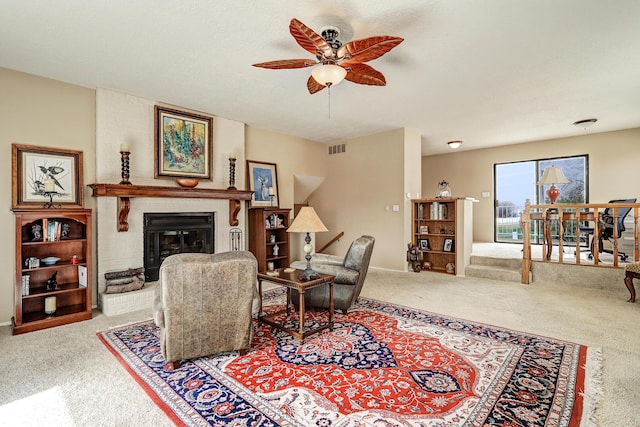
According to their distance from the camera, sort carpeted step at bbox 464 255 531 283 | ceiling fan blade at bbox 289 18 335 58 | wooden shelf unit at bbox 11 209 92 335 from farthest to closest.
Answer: carpeted step at bbox 464 255 531 283 < wooden shelf unit at bbox 11 209 92 335 < ceiling fan blade at bbox 289 18 335 58

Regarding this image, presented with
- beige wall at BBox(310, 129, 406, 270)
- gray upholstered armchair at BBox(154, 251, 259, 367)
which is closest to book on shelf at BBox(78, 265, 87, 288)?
gray upholstered armchair at BBox(154, 251, 259, 367)

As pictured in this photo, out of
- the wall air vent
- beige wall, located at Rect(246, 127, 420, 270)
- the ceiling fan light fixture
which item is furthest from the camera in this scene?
the wall air vent

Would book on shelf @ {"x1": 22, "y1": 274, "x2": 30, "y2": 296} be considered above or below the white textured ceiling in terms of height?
below

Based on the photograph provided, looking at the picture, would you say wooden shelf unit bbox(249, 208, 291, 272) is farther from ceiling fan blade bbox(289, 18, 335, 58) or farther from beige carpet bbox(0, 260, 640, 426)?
ceiling fan blade bbox(289, 18, 335, 58)

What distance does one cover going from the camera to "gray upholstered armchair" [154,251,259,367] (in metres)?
2.25

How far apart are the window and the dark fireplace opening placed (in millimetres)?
6998

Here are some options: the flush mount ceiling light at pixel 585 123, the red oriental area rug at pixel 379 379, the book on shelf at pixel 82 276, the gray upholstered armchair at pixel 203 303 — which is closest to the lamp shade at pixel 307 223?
the gray upholstered armchair at pixel 203 303

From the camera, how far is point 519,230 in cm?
788

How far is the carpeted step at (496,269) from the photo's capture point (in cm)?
540

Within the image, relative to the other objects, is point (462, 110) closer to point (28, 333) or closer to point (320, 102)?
point (320, 102)

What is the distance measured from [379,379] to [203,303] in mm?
1397


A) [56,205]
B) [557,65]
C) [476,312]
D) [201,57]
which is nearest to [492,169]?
[557,65]

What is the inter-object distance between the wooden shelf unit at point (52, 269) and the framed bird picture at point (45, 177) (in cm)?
24

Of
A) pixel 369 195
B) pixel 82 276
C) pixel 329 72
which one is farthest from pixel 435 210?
pixel 82 276
